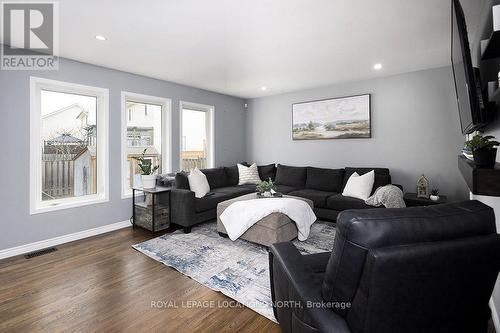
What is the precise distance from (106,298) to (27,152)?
225 centimetres

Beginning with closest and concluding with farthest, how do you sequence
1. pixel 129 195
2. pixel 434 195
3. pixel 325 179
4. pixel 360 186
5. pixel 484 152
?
1. pixel 484 152
2. pixel 434 195
3. pixel 360 186
4. pixel 129 195
5. pixel 325 179

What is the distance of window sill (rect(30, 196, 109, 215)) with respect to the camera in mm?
3221

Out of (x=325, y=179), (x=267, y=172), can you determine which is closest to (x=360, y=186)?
(x=325, y=179)

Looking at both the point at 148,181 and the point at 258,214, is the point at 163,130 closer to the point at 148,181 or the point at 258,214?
the point at 148,181

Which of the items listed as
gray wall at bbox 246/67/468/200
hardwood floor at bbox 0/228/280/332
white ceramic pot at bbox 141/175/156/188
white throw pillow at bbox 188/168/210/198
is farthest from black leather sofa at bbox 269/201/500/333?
gray wall at bbox 246/67/468/200

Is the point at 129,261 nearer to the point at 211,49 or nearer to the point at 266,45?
the point at 211,49

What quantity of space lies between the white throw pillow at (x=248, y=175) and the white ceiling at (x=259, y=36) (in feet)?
6.50

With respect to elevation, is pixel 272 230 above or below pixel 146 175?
below

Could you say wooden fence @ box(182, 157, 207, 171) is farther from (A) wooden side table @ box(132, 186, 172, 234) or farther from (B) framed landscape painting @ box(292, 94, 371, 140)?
(B) framed landscape painting @ box(292, 94, 371, 140)

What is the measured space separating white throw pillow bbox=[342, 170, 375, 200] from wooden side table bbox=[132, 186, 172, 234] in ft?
9.58

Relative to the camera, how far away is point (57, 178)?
353 cm

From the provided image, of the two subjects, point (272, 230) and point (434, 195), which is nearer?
point (272, 230)

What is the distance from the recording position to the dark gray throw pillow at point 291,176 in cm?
503

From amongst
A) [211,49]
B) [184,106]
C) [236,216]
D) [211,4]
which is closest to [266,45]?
[211,49]
